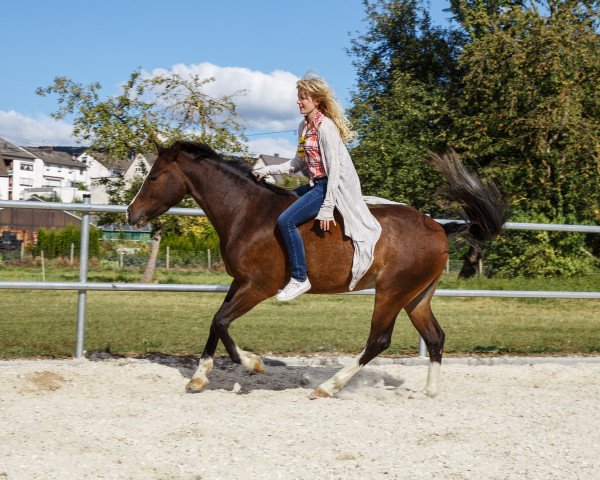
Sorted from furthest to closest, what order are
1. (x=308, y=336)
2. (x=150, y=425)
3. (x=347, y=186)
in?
(x=308, y=336)
(x=347, y=186)
(x=150, y=425)

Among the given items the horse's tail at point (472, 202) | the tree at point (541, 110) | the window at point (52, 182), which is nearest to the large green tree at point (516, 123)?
the tree at point (541, 110)

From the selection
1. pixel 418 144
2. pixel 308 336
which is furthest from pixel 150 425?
pixel 418 144

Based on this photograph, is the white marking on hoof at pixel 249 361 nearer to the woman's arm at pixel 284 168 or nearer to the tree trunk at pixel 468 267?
the woman's arm at pixel 284 168

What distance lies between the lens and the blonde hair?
5613 millimetres

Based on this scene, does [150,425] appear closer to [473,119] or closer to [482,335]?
[482,335]

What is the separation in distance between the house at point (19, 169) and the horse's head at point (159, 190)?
94.7 m

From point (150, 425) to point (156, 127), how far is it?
20321mm

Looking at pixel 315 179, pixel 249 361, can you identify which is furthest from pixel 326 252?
pixel 249 361

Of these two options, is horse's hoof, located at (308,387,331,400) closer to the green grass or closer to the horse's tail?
the horse's tail

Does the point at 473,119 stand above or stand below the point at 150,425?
above

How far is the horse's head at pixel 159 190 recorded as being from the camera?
577cm

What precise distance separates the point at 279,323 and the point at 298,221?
212 inches

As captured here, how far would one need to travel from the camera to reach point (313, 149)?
18.7 feet

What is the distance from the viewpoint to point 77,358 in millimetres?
6781
